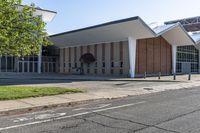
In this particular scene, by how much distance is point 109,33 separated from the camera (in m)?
40.8

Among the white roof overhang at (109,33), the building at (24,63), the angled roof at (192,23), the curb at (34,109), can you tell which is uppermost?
the angled roof at (192,23)

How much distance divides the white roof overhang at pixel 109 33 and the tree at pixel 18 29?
21.9 metres

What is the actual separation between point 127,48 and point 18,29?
28.3 m

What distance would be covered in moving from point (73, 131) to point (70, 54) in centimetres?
4580

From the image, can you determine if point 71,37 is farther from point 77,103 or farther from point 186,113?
point 186,113

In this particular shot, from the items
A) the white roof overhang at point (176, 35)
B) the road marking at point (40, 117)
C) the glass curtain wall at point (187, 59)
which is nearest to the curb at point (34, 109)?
the road marking at point (40, 117)

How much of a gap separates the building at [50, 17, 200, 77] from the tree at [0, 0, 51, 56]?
2196cm

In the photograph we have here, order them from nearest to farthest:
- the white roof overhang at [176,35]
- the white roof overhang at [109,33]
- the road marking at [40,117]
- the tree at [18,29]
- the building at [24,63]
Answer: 1. the road marking at [40,117]
2. the tree at [18,29]
3. the white roof overhang at [109,33]
4. the white roof overhang at [176,35]
5. the building at [24,63]

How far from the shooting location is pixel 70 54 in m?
52.3

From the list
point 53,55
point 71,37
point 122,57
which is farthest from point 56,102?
point 53,55

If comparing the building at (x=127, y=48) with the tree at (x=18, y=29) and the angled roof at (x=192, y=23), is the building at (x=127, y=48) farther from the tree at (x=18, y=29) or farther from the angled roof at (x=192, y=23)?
the tree at (x=18, y=29)

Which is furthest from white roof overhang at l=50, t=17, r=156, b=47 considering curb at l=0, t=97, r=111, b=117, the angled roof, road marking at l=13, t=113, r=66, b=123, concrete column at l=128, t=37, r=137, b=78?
the angled roof

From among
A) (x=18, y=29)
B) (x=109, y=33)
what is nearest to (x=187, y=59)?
(x=109, y=33)

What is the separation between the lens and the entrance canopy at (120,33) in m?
36.8
